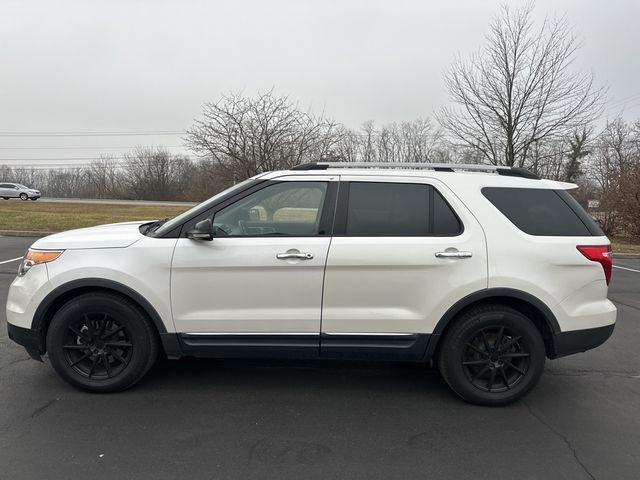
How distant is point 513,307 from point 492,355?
1.31ft

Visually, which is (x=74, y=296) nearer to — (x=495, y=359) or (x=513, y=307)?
(x=495, y=359)

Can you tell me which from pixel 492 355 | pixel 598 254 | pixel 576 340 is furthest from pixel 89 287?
pixel 598 254

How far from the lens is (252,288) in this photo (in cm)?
343

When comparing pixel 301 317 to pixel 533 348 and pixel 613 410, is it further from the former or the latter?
pixel 613 410

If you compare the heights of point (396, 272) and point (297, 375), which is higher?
point (396, 272)

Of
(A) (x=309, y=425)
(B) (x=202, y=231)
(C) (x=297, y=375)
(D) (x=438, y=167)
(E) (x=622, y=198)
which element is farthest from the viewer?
(E) (x=622, y=198)

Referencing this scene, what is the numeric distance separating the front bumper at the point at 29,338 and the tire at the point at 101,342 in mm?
75

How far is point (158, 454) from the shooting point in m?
2.82

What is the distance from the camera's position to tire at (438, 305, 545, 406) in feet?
11.4

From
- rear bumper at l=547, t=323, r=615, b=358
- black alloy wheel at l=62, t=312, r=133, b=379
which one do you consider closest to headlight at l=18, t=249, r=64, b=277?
black alloy wheel at l=62, t=312, r=133, b=379

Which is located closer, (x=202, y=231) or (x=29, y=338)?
(x=202, y=231)

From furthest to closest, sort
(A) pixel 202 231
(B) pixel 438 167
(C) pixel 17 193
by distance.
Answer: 1. (C) pixel 17 193
2. (B) pixel 438 167
3. (A) pixel 202 231

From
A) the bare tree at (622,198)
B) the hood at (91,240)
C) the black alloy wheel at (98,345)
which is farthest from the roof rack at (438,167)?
the bare tree at (622,198)

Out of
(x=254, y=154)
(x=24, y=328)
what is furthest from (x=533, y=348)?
(x=254, y=154)
